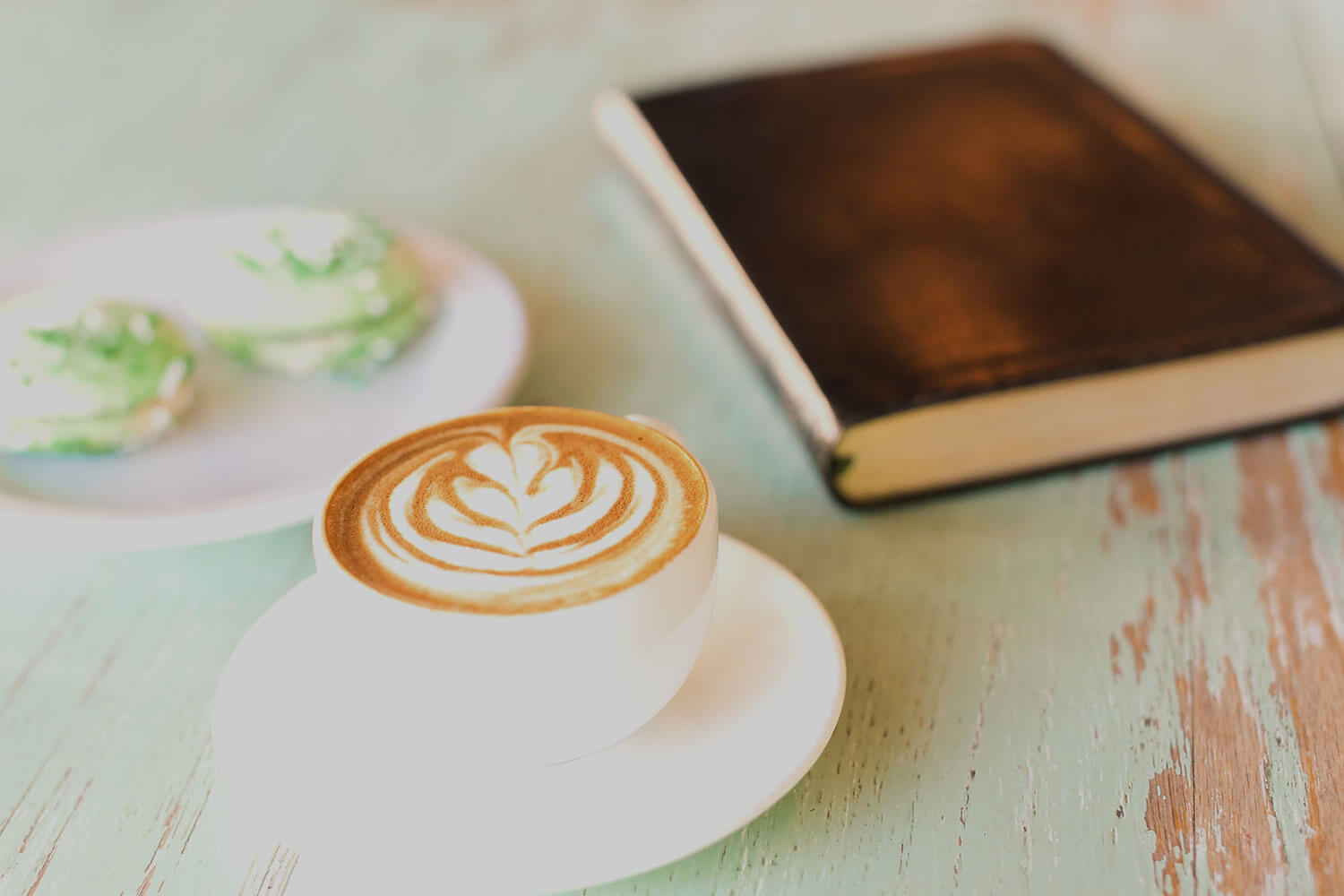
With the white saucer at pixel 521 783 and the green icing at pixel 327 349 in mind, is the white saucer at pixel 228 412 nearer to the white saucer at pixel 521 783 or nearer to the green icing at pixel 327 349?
the green icing at pixel 327 349

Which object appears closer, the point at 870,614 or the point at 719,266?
the point at 870,614

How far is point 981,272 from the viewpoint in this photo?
908 millimetres

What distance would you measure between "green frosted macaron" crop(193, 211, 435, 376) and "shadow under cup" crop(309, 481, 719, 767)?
0.41 metres

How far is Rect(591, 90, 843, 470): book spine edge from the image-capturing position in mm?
792

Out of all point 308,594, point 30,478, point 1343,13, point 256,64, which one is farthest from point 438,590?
point 1343,13

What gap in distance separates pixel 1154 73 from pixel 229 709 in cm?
134

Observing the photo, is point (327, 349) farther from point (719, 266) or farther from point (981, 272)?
point (981, 272)

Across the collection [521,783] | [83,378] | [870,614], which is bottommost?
[870,614]

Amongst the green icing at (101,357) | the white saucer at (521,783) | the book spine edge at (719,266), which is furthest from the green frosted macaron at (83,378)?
the book spine edge at (719,266)

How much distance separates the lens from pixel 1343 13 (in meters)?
1.53

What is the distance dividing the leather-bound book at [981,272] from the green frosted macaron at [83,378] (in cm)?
43

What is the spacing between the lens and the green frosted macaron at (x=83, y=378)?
33.0 inches

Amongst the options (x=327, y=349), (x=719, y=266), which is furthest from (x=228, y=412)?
(x=719, y=266)

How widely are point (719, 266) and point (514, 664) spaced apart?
1.74ft
